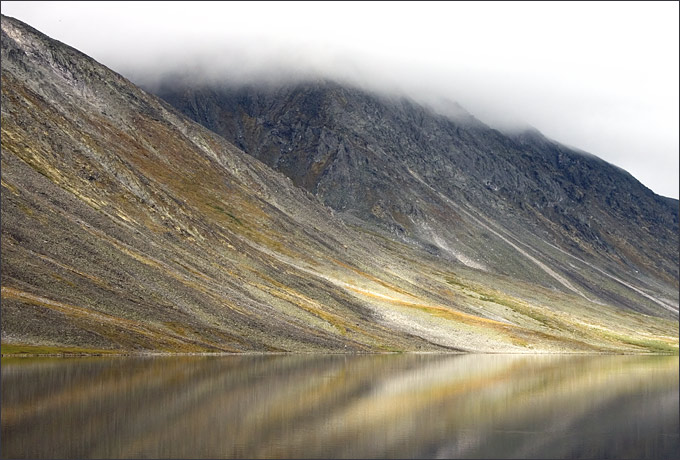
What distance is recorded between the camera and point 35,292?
115m

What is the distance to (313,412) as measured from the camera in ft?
211

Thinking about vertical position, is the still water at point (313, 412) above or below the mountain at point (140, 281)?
below

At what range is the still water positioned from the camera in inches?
1948

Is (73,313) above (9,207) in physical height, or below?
below

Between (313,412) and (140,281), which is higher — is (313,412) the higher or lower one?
the lower one

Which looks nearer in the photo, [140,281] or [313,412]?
[313,412]

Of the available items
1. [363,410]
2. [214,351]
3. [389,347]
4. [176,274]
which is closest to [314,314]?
[389,347]

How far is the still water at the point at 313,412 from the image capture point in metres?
49.5

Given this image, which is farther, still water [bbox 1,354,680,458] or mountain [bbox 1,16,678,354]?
mountain [bbox 1,16,678,354]

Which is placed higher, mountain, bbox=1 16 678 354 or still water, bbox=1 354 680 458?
mountain, bbox=1 16 678 354

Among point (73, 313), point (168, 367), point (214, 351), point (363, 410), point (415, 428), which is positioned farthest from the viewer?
point (214, 351)

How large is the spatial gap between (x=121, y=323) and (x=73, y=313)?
7504 mm

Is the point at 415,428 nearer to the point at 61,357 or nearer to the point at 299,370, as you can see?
the point at 299,370

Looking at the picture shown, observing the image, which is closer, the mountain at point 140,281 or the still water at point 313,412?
the still water at point 313,412
